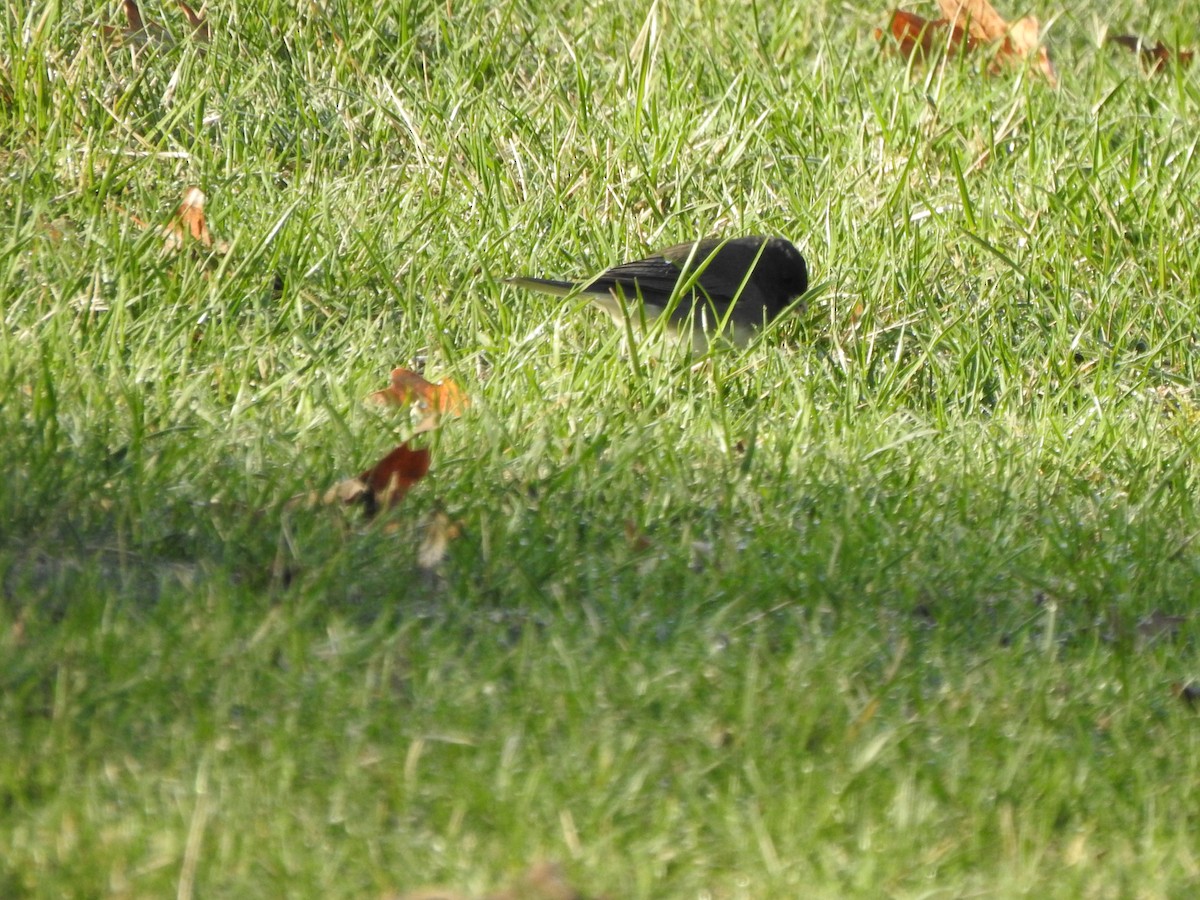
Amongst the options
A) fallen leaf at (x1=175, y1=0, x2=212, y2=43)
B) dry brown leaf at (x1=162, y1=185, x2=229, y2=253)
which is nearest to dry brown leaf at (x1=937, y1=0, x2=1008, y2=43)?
fallen leaf at (x1=175, y1=0, x2=212, y2=43)

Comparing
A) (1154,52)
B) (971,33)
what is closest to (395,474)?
(971,33)

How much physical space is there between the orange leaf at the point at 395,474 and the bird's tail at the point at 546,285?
1.43 meters

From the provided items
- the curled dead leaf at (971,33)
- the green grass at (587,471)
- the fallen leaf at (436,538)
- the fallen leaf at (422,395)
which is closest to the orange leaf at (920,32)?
the curled dead leaf at (971,33)

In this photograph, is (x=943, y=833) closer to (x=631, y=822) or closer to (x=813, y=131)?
(x=631, y=822)

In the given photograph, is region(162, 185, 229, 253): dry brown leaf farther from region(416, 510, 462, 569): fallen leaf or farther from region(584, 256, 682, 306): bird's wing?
region(416, 510, 462, 569): fallen leaf

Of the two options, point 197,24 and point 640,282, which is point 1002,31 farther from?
point 197,24

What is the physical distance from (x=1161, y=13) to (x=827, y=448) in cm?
500

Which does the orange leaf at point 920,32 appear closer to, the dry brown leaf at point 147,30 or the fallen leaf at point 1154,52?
the fallen leaf at point 1154,52

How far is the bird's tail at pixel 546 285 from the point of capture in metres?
4.64

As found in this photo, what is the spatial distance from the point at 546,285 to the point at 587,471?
1296 mm

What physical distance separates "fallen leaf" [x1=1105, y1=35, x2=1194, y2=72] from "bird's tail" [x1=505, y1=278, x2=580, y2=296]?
3.36m

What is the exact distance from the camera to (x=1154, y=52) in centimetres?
700

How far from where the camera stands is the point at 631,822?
90.9 inches

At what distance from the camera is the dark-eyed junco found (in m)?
4.73
